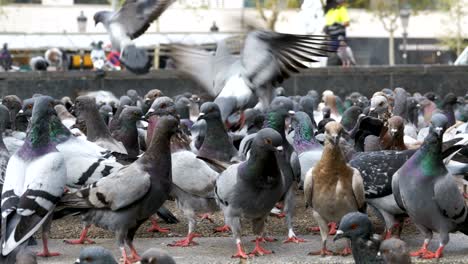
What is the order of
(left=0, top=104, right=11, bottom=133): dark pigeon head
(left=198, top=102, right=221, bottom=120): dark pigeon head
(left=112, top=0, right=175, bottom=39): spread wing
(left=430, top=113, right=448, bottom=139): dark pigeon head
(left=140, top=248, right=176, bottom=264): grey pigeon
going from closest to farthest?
1. (left=140, top=248, right=176, bottom=264): grey pigeon
2. (left=430, top=113, right=448, bottom=139): dark pigeon head
3. (left=198, top=102, right=221, bottom=120): dark pigeon head
4. (left=0, top=104, right=11, bottom=133): dark pigeon head
5. (left=112, top=0, right=175, bottom=39): spread wing

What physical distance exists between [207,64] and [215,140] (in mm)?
4410

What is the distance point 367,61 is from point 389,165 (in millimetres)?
49940

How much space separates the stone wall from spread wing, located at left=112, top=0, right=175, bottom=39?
616cm

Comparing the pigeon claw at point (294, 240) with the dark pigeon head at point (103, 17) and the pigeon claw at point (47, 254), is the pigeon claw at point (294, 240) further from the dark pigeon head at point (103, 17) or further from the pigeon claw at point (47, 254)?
the dark pigeon head at point (103, 17)

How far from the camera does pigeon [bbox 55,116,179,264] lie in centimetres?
820

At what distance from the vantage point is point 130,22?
15.7 metres

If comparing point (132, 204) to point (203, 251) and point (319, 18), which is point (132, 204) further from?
point (319, 18)

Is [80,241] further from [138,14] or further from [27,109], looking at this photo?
[138,14]

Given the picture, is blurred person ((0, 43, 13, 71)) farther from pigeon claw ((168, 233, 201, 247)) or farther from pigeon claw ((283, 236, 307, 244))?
pigeon claw ((283, 236, 307, 244))

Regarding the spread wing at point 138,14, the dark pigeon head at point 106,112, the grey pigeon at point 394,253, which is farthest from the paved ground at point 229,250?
the spread wing at point 138,14

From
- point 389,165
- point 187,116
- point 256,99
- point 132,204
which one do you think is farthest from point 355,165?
point 187,116

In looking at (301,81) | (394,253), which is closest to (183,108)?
(301,81)

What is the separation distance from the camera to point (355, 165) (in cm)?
919

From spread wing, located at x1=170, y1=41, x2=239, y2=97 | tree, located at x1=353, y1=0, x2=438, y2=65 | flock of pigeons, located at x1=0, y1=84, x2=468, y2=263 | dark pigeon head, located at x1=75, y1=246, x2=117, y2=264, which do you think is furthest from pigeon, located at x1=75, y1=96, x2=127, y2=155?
tree, located at x1=353, y1=0, x2=438, y2=65
